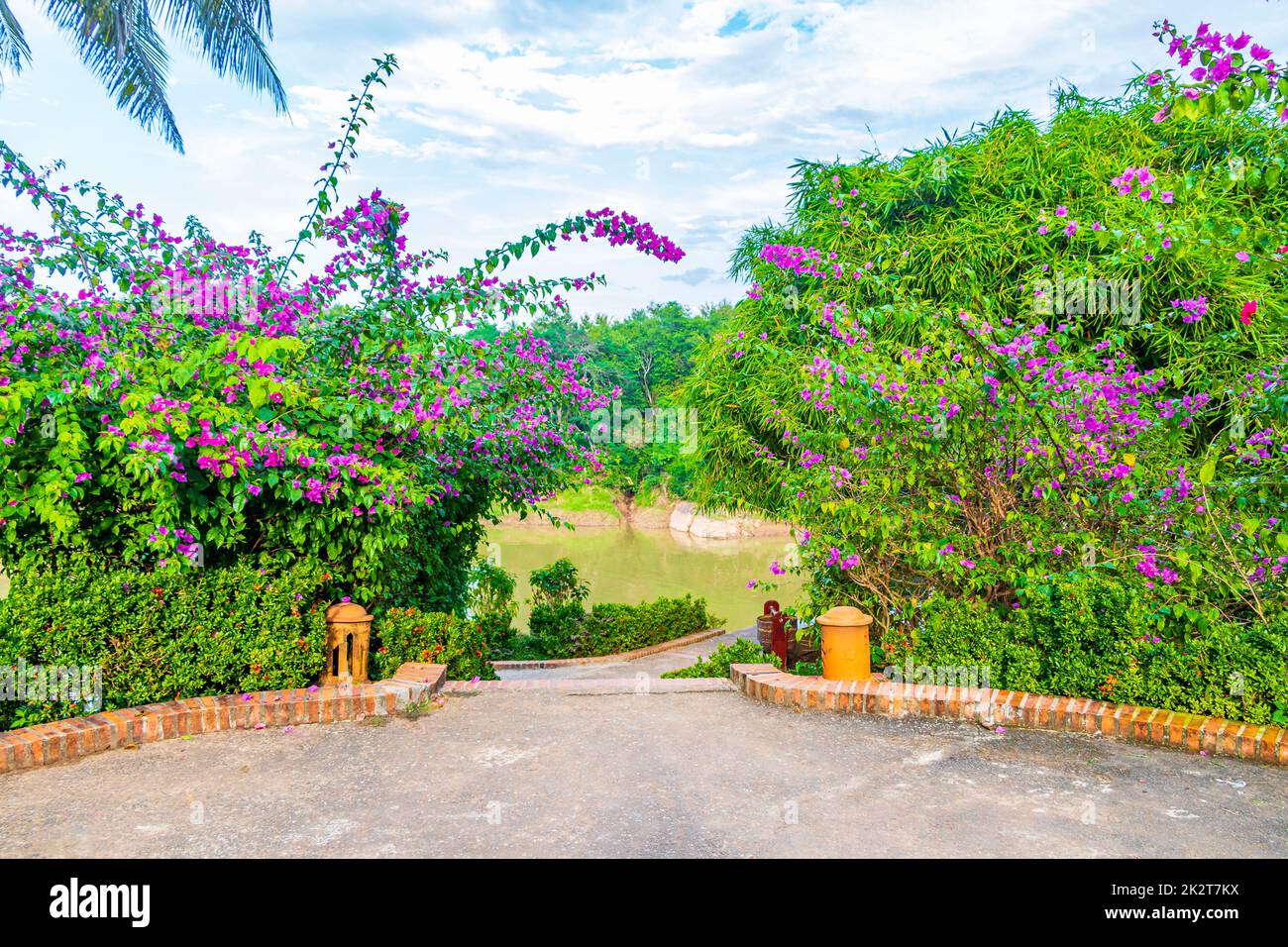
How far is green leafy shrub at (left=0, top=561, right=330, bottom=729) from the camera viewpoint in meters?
4.77

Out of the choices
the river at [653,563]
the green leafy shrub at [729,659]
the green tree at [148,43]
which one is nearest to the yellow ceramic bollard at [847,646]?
the green leafy shrub at [729,659]

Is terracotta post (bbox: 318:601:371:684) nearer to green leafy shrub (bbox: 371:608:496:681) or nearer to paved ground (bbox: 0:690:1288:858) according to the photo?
green leafy shrub (bbox: 371:608:496:681)

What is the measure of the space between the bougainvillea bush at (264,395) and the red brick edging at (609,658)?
3.32 m

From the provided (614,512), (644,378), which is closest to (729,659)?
(614,512)

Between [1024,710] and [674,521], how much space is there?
3373 cm

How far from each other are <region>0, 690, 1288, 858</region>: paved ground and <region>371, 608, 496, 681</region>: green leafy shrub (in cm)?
87

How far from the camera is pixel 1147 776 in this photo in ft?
14.1

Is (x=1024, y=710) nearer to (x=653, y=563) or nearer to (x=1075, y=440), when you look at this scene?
(x=1075, y=440)

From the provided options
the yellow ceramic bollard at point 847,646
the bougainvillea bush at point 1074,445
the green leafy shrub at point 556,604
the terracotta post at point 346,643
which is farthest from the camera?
the green leafy shrub at point 556,604

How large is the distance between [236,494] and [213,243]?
2.22m

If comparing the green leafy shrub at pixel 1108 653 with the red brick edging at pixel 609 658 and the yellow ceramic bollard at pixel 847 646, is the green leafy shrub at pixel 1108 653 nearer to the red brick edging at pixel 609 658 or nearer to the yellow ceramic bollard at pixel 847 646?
the yellow ceramic bollard at pixel 847 646

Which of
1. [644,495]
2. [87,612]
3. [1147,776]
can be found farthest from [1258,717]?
[644,495]

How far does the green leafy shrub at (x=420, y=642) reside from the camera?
19.9 feet

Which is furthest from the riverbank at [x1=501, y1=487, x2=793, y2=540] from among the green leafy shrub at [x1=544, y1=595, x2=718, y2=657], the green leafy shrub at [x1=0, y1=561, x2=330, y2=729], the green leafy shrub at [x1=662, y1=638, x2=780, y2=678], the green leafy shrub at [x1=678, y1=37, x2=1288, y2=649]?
the green leafy shrub at [x1=0, y1=561, x2=330, y2=729]
